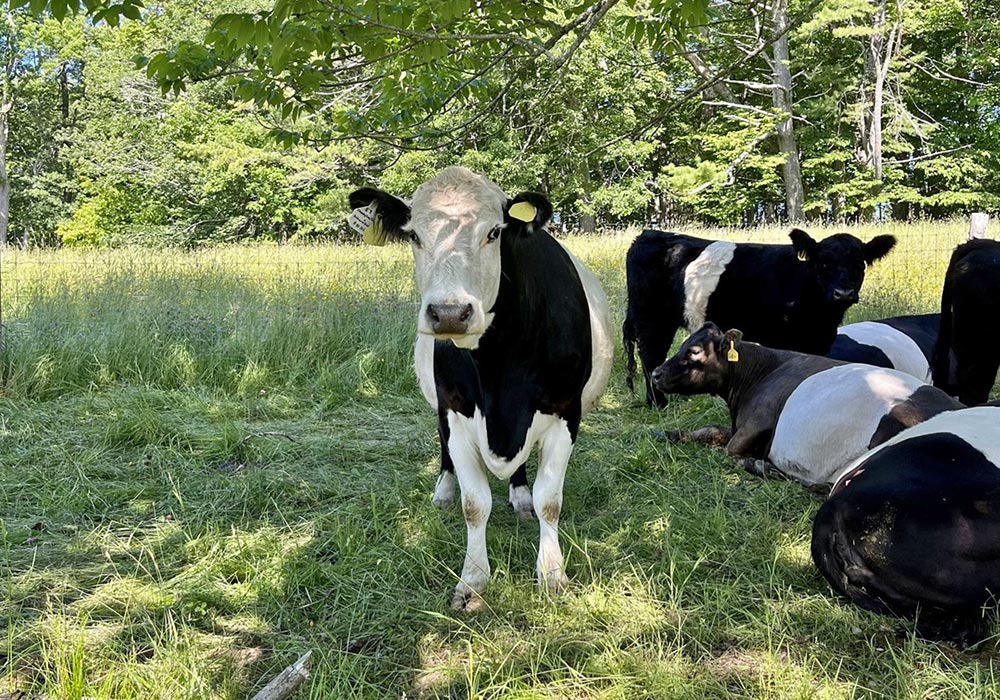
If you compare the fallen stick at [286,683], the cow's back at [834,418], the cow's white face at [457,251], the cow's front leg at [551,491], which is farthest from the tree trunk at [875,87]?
the fallen stick at [286,683]

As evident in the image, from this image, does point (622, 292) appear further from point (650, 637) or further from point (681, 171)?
point (681, 171)

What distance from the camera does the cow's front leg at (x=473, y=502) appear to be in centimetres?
321

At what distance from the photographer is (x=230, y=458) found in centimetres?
505

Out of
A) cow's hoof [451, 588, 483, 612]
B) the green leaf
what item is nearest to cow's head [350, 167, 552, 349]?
cow's hoof [451, 588, 483, 612]

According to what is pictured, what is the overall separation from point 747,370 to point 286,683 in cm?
430

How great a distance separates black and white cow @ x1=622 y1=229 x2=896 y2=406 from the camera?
694 cm

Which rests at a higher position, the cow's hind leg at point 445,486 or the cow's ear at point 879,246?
the cow's ear at point 879,246

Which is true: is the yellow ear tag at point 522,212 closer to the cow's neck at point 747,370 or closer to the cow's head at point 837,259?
the cow's neck at point 747,370

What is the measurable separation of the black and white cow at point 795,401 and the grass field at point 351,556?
0.24 meters

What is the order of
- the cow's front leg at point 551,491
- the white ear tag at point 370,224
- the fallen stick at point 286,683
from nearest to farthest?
the fallen stick at point 286,683 < the white ear tag at point 370,224 < the cow's front leg at point 551,491

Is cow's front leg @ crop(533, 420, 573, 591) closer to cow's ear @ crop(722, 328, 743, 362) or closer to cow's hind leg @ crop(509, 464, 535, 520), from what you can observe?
cow's hind leg @ crop(509, 464, 535, 520)

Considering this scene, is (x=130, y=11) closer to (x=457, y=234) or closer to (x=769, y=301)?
(x=457, y=234)

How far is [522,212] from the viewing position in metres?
2.93

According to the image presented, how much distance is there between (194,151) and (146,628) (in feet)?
91.3
